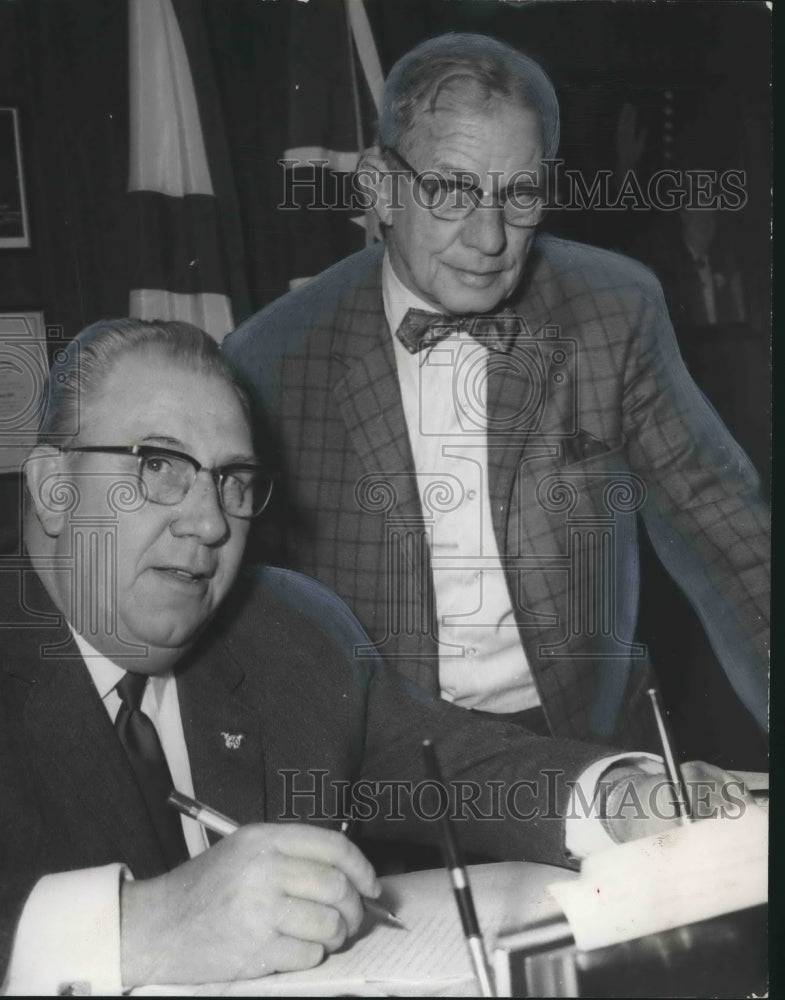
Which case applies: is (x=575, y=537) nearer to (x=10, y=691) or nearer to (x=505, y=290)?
(x=505, y=290)

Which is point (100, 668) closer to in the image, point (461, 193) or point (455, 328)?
point (455, 328)

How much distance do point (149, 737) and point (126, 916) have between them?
0.83ft

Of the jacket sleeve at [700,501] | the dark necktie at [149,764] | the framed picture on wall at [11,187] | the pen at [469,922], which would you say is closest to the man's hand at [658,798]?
the jacket sleeve at [700,501]

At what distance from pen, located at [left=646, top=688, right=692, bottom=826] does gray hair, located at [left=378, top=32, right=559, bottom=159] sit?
938 mm

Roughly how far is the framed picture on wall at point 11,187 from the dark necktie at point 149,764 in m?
0.72

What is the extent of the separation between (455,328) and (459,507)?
0.29 m

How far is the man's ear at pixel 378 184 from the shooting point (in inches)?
67.9

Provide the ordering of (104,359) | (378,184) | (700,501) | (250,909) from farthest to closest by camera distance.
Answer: (700,501), (378,184), (104,359), (250,909)

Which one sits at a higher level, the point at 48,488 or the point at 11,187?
the point at 11,187

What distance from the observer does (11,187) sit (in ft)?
5.58

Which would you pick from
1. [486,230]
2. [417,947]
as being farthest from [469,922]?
[486,230]

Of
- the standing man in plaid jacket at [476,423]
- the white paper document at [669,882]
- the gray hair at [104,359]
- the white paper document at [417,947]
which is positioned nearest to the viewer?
the white paper document at [417,947]

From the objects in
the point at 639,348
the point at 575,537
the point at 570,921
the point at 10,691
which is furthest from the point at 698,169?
the point at 10,691

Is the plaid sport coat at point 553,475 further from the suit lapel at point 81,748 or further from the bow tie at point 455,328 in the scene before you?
the suit lapel at point 81,748
